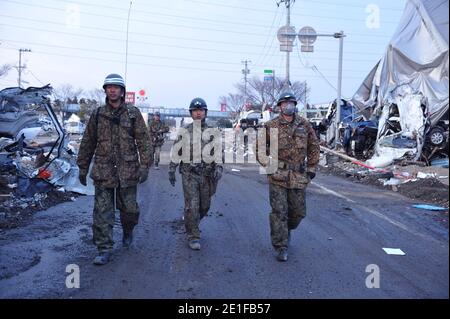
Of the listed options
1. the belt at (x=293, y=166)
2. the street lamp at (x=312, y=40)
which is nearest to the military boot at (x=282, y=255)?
the belt at (x=293, y=166)

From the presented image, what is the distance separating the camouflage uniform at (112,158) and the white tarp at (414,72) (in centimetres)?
1010

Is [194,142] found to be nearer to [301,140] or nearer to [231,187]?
[301,140]

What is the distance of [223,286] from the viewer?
14.5 ft

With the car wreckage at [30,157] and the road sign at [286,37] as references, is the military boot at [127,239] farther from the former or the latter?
the road sign at [286,37]

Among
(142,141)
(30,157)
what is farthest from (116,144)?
(30,157)

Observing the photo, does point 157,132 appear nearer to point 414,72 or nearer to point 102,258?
point 414,72

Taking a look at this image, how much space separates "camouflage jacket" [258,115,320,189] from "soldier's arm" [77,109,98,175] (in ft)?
6.75

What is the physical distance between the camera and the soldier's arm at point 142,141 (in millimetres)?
5480

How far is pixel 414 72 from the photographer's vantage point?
18.0 metres

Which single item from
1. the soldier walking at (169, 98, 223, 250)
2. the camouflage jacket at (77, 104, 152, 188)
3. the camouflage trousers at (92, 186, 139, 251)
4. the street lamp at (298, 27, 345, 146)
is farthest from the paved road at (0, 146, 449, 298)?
the street lamp at (298, 27, 345, 146)

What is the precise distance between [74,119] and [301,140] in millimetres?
44378

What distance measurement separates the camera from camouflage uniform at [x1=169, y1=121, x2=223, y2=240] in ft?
19.4

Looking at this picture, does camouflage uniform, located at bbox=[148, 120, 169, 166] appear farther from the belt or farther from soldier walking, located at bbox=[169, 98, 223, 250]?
the belt
